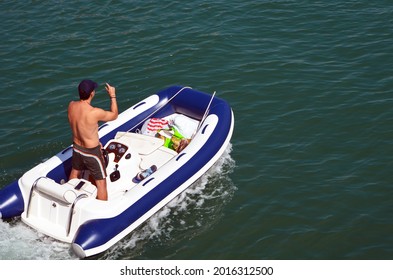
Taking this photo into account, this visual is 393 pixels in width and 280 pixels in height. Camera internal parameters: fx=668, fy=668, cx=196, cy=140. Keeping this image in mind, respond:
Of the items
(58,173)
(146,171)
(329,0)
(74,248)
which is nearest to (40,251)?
(74,248)

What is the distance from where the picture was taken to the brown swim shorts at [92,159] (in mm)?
9328

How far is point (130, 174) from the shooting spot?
10.2 metres

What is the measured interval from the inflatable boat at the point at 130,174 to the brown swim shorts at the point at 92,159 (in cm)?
27

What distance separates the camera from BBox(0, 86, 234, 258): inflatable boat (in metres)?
9.14

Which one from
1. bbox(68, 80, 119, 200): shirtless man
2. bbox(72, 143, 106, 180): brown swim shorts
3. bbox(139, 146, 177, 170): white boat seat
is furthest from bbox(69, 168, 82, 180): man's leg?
bbox(139, 146, 177, 170): white boat seat

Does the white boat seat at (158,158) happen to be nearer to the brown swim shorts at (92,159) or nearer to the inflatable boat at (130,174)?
the inflatable boat at (130,174)

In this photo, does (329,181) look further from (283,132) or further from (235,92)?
(235,92)

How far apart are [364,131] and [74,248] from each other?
5.44 m

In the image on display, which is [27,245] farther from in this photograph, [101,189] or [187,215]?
[187,215]

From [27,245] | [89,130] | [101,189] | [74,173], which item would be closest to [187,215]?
[101,189]

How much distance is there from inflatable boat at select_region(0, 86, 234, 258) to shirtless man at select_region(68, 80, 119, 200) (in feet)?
0.81

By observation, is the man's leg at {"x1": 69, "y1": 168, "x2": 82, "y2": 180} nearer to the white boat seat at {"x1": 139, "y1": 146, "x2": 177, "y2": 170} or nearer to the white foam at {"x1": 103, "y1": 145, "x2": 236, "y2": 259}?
the white boat seat at {"x1": 139, "y1": 146, "x2": 177, "y2": 170}

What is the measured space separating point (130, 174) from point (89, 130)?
131 centimetres

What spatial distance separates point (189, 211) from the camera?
999 centimetres
